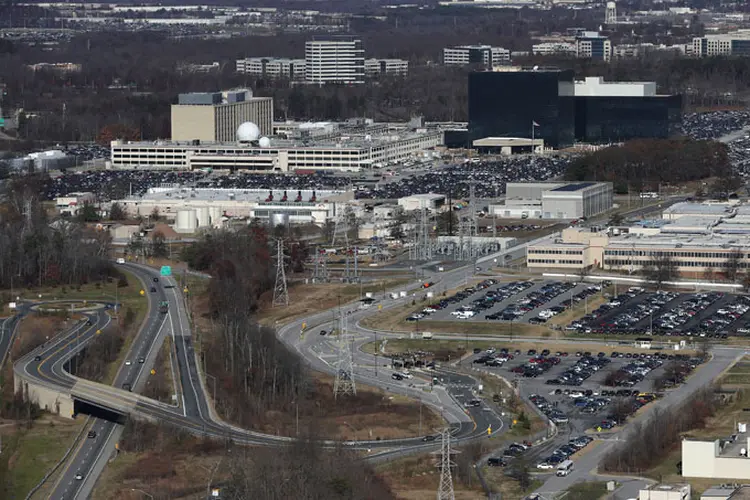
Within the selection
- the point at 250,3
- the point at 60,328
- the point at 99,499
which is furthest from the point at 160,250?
the point at 250,3

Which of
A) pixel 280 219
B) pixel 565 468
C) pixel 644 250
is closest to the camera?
pixel 565 468

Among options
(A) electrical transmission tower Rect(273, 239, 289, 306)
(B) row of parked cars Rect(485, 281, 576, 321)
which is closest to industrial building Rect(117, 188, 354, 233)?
(A) electrical transmission tower Rect(273, 239, 289, 306)

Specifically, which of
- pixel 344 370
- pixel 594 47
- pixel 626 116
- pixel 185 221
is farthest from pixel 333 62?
pixel 344 370

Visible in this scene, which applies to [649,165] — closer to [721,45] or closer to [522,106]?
[522,106]

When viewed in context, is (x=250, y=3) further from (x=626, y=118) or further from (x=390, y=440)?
(x=390, y=440)

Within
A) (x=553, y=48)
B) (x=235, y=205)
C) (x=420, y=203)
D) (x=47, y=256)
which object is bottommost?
(x=420, y=203)

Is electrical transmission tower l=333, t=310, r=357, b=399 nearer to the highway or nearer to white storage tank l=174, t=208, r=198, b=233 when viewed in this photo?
the highway
